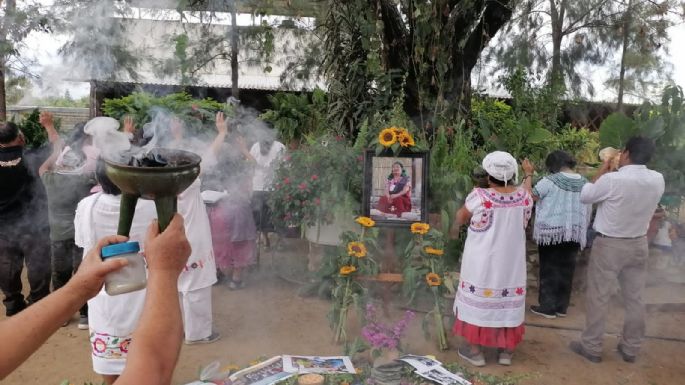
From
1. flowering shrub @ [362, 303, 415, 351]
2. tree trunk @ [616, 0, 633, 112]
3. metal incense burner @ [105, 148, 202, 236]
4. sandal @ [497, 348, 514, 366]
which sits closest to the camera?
metal incense burner @ [105, 148, 202, 236]

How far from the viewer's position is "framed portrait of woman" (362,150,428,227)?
13.8 ft

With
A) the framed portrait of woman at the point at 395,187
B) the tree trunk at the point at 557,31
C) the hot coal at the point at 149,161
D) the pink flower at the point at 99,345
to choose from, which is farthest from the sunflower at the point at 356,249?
the tree trunk at the point at 557,31

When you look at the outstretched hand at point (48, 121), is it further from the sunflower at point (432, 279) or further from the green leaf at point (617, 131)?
the green leaf at point (617, 131)

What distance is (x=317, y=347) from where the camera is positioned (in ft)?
13.9

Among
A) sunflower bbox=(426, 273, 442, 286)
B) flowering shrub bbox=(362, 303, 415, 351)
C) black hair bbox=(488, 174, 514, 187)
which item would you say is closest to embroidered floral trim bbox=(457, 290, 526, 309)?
sunflower bbox=(426, 273, 442, 286)

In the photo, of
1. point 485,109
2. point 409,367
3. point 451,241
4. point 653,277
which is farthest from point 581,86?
point 409,367

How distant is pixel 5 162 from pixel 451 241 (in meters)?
3.79

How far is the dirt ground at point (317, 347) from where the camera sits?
3.81 meters

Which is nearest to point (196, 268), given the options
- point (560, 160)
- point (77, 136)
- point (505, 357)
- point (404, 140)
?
point (77, 136)

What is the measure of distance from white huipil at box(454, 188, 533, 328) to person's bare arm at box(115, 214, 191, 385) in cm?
279

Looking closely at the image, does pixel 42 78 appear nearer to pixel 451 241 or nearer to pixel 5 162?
pixel 5 162

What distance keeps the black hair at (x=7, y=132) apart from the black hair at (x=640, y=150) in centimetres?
465

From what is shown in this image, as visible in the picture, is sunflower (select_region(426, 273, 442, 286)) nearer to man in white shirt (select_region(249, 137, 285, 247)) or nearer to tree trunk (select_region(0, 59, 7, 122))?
man in white shirt (select_region(249, 137, 285, 247))

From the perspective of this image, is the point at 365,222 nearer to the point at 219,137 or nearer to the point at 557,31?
the point at 219,137
